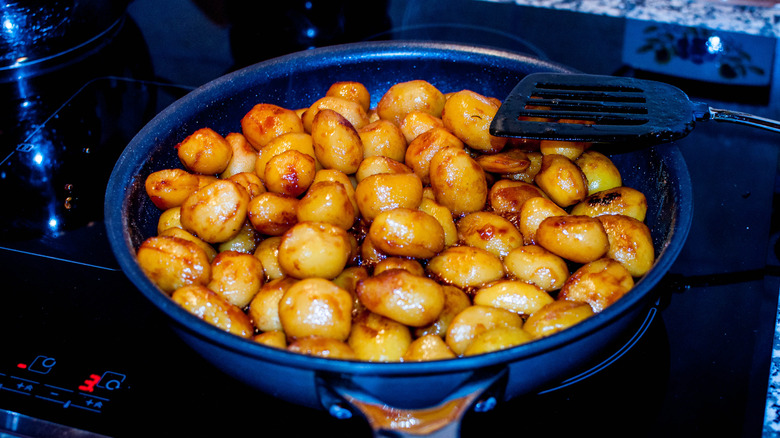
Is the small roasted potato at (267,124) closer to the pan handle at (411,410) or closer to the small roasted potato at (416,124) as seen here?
the small roasted potato at (416,124)

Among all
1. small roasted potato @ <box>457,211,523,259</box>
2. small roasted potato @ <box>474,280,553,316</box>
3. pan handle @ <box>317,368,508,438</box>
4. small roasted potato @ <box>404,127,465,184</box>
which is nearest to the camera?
pan handle @ <box>317,368,508,438</box>

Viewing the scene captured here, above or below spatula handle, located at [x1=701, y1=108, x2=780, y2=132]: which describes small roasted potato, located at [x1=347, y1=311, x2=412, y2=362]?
below

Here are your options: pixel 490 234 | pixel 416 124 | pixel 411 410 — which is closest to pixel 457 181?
pixel 490 234

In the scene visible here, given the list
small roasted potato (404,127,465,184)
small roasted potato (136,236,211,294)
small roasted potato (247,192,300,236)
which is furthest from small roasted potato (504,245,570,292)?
small roasted potato (136,236,211,294)

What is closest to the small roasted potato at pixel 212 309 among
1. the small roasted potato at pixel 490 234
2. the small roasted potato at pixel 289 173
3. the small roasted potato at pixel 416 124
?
the small roasted potato at pixel 289 173

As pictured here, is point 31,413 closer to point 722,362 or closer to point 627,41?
point 722,362

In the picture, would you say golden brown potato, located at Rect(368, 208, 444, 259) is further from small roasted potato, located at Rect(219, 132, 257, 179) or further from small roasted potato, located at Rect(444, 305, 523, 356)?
small roasted potato, located at Rect(219, 132, 257, 179)
